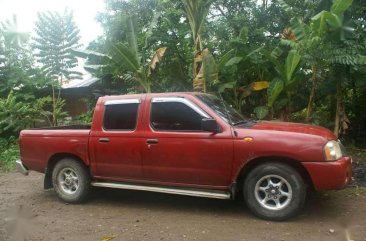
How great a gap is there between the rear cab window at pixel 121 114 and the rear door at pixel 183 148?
0.29m

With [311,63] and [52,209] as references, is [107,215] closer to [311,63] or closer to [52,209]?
[52,209]

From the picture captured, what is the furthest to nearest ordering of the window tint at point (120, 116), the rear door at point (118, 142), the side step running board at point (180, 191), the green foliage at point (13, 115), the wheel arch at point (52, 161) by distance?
the green foliage at point (13, 115) < the wheel arch at point (52, 161) < the window tint at point (120, 116) < the rear door at point (118, 142) < the side step running board at point (180, 191)

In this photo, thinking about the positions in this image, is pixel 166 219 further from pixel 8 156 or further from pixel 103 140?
pixel 8 156

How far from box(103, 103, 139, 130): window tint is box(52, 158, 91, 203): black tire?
35.5 inches

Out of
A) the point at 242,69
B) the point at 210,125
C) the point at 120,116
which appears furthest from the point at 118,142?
the point at 242,69

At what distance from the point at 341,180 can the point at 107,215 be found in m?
3.38

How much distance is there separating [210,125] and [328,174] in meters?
1.64

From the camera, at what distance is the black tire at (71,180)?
655 cm

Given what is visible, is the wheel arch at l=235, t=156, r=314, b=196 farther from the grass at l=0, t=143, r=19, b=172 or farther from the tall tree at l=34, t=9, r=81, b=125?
the tall tree at l=34, t=9, r=81, b=125

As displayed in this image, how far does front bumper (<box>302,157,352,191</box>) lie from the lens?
498cm

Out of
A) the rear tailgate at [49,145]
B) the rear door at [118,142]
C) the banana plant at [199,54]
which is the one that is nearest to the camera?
the rear door at [118,142]

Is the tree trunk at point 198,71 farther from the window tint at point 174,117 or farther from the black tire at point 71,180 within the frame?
the black tire at point 71,180

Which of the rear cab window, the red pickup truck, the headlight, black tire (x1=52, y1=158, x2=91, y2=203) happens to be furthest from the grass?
the headlight

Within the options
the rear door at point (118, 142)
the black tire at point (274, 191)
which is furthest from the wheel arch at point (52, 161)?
the black tire at point (274, 191)
